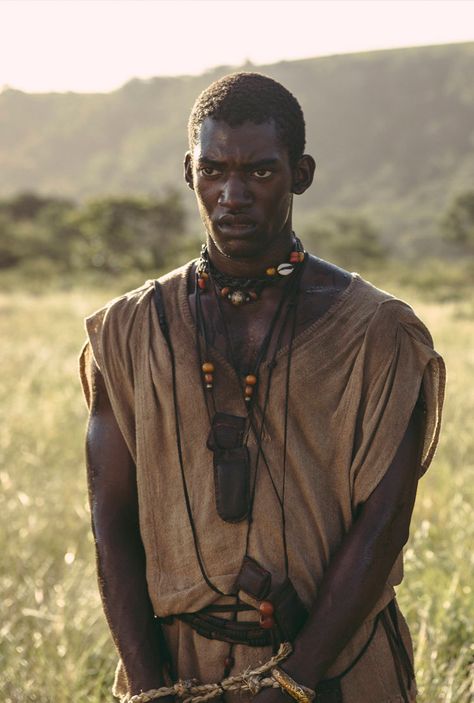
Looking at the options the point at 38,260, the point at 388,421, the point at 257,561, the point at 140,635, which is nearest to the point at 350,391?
the point at 388,421

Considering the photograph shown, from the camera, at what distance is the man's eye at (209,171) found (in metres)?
1.70

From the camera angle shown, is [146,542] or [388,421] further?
[146,542]

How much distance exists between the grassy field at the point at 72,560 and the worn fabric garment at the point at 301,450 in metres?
0.92

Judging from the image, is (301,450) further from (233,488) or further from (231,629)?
(231,629)

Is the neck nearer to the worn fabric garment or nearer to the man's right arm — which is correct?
the worn fabric garment

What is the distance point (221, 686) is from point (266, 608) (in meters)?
0.19

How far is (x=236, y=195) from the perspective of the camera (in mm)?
1665

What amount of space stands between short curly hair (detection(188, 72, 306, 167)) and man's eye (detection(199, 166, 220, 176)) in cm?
6

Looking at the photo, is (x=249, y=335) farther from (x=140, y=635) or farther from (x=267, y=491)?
(x=140, y=635)

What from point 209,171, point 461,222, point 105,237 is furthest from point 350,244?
point 209,171

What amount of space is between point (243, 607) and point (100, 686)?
3.71 ft

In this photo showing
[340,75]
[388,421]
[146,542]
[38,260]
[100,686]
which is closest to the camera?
[388,421]

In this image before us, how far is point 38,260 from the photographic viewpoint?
97.2 feet

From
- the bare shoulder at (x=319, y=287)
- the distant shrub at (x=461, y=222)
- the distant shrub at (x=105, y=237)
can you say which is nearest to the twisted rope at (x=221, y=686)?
the bare shoulder at (x=319, y=287)
